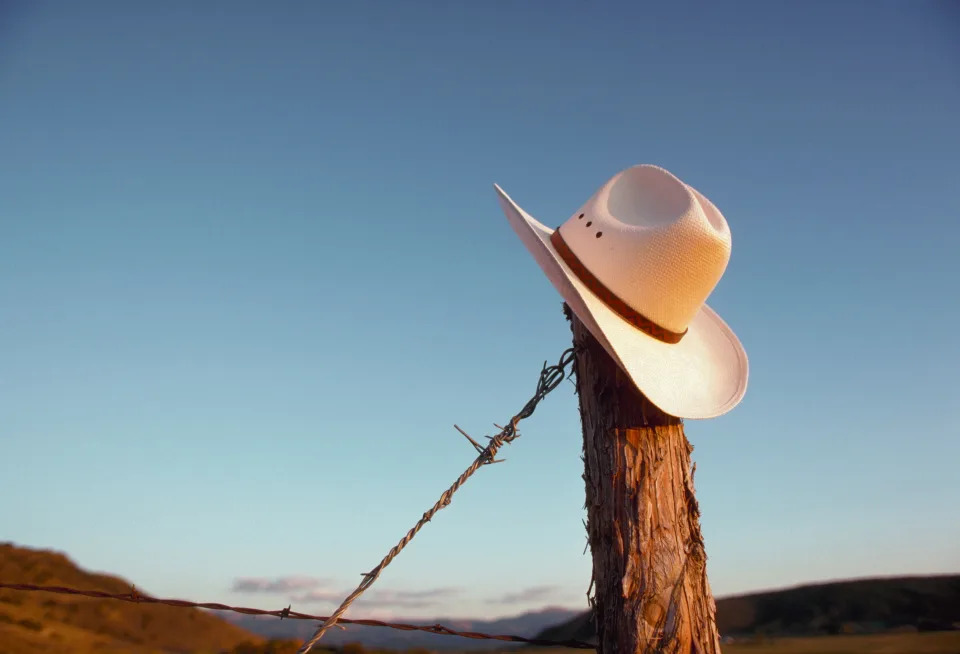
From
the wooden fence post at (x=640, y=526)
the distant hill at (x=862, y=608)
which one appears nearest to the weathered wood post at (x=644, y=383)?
the wooden fence post at (x=640, y=526)

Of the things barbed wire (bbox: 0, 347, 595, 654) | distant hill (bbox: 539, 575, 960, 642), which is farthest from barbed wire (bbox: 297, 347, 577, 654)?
distant hill (bbox: 539, 575, 960, 642)

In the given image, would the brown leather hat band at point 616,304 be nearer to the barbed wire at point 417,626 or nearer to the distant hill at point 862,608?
the barbed wire at point 417,626

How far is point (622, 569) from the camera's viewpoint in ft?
7.41

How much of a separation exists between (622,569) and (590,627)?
43 centimetres

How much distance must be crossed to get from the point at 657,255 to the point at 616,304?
0.26m

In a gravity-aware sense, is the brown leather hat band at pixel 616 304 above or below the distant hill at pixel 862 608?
above

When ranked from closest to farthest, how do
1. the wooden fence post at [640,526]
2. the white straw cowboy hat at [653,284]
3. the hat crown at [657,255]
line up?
1. the wooden fence post at [640,526]
2. the white straw cowboy hat at [653,284]
3. the hat crown at [657,255]

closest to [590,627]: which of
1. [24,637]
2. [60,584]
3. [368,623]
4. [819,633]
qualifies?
[368,623]

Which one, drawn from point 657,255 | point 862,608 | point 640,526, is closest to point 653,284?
point 657,255

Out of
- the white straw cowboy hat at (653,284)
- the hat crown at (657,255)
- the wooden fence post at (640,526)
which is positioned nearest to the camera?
the wooden fence post at (640,526)

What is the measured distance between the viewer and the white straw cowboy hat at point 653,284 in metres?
2.54

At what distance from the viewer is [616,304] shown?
2.71m

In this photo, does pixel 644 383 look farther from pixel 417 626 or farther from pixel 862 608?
pixel 862 608

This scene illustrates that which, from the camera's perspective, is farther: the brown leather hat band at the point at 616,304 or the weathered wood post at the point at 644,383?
the brown leather hat band at the point at 616,304
